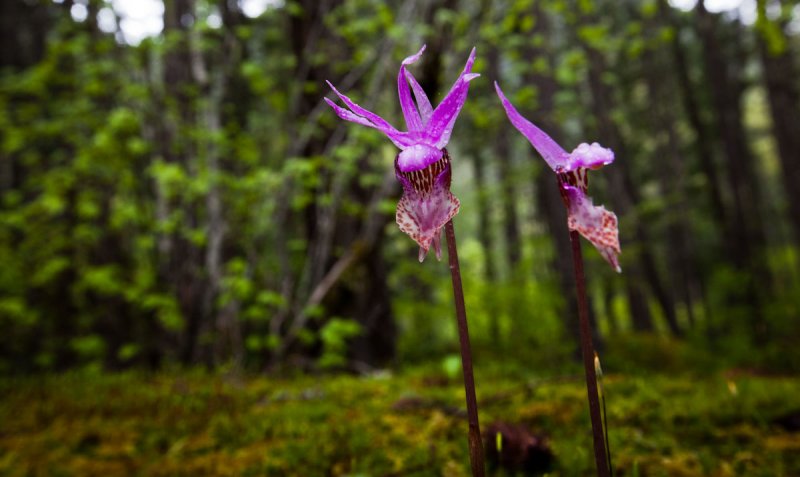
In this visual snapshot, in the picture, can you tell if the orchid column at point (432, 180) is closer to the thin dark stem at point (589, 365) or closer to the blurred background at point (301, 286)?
the thin dark stem at point (589, 365)

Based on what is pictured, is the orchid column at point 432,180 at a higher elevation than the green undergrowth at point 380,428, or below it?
higher

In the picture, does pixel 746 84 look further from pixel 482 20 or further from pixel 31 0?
pixel 31 0

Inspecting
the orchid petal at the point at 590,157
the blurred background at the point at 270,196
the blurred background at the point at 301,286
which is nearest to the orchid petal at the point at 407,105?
the orchid petal at the point at 590,157

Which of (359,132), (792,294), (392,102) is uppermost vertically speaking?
(392,102)

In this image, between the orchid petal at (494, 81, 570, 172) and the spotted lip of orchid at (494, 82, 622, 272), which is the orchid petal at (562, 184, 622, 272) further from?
the orchid petal at (494, 81, 570, 172)

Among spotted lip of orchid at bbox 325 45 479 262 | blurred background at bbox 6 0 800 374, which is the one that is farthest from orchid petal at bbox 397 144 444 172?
blurred background at bbox 6 0 800 374

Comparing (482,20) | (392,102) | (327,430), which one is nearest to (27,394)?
(327,430)

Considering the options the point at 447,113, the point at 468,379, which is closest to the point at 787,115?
the point at 447,113

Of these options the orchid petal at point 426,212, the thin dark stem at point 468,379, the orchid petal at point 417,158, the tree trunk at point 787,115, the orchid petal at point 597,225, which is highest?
the tree trunk at point 787,115

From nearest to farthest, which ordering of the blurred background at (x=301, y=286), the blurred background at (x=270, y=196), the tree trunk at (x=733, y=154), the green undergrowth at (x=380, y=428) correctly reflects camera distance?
the green undergrowth at (x=380, y=428)
the blurred background at (x=301, y=286)
the blurred background at (x=270, y=196)
the tree trunk at (x=733, y=154)
